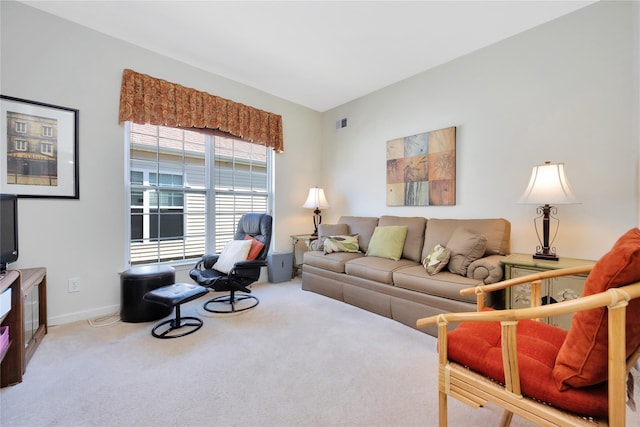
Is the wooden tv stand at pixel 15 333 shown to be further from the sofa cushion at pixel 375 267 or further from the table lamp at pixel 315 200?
the table lamp at pixel 315 200

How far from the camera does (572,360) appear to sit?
86 centimetres

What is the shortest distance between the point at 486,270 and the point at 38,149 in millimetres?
3992

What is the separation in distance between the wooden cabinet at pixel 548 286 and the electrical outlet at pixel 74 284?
3856 mm

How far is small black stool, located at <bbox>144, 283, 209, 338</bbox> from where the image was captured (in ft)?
7.22

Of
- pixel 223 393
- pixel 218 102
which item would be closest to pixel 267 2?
pixel 218 102

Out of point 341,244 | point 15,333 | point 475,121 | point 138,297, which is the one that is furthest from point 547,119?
point 15,333

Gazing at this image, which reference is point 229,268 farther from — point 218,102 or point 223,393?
point 218,102

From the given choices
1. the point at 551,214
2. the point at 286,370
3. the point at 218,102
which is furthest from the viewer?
the point at 218,102

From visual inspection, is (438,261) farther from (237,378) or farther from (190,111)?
(190,111)

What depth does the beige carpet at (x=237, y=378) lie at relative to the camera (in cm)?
139

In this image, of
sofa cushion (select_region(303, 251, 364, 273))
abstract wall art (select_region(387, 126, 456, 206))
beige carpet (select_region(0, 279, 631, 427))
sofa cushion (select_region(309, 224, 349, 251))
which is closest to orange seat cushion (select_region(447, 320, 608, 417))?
beige carpet (select_region(0, 279, 631, 427))

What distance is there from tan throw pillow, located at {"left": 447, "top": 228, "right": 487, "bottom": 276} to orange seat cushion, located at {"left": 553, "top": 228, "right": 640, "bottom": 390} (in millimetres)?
1513

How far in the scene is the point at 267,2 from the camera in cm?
227

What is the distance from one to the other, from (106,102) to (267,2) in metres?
1.90
